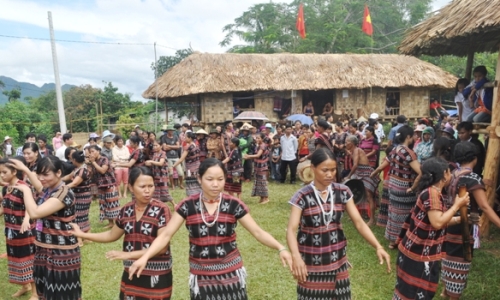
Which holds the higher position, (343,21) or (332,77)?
(343,21)

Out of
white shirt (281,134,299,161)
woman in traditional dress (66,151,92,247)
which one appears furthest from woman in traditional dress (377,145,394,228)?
woman in traditional dress (66,151,92,247)

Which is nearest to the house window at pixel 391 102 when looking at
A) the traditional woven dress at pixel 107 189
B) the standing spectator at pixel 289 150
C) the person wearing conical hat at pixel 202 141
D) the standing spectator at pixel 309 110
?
the standing spectator at pixel 309 110

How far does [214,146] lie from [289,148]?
10.4 ft

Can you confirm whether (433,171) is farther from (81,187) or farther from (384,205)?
(81,187)

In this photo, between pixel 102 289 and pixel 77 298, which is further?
pixel 102 289

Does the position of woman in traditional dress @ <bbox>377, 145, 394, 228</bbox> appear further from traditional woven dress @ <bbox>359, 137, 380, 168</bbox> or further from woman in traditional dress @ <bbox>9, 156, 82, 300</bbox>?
woman in traditional dress @ <bbox>9, 156, 82, 300</bbox>

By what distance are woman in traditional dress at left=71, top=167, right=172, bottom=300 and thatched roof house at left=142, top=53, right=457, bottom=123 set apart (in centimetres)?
1497

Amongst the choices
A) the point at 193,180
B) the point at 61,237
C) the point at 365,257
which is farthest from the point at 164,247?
the point at 193,180

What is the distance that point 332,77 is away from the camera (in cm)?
1941

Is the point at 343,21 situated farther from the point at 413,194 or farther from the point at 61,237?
the point at 61,237

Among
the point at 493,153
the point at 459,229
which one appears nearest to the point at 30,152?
Result: the point at 459,229

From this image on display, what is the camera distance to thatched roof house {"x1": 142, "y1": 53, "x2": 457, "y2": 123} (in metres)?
18.5

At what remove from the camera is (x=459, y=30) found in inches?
228

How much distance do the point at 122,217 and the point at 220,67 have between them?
16366 mm
